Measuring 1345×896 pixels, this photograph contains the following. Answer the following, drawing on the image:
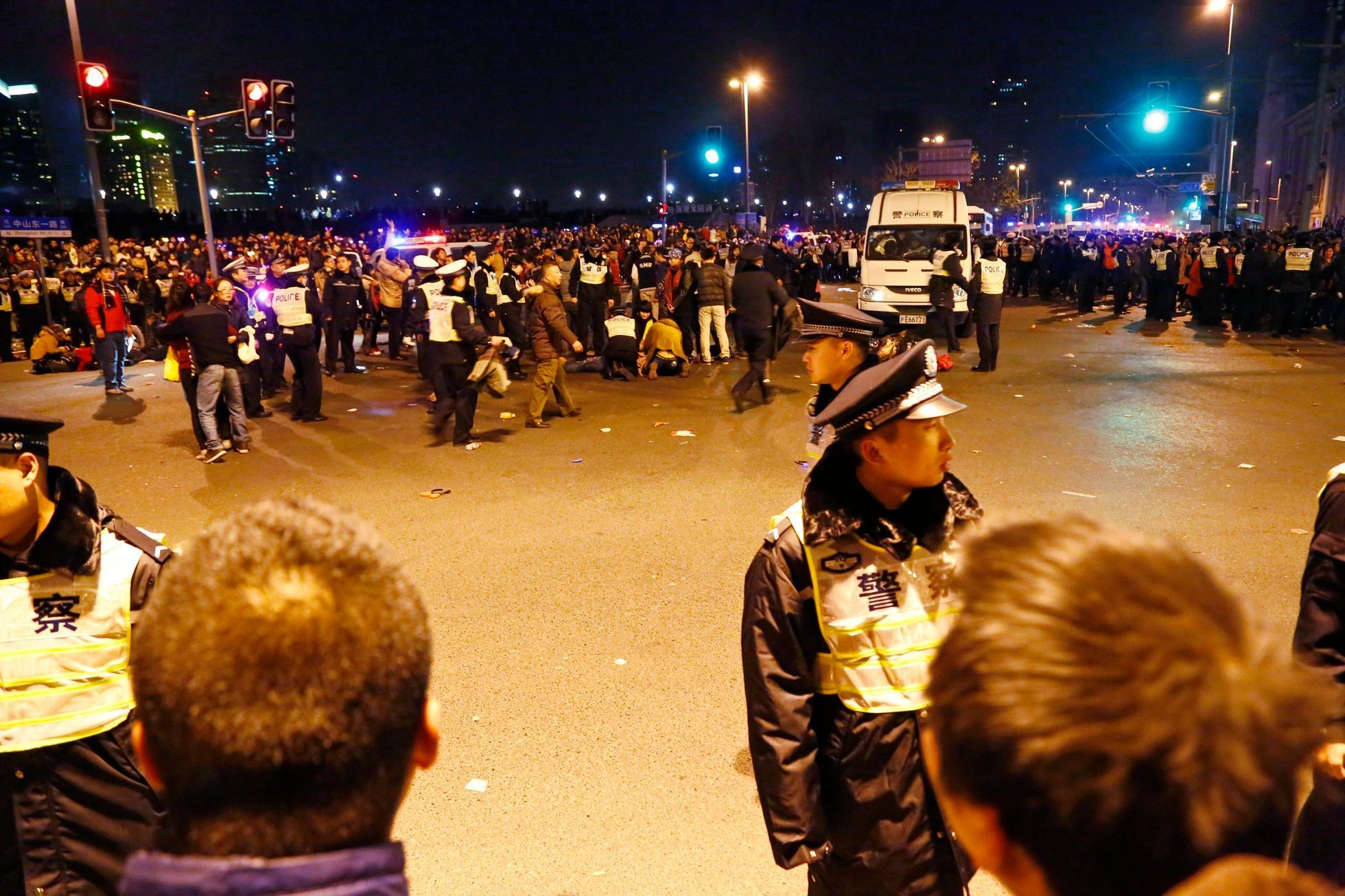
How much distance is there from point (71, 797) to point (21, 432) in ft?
3.06

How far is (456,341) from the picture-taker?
35.7 ft

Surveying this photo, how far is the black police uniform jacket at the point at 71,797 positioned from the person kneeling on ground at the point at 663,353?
1317 centimetres

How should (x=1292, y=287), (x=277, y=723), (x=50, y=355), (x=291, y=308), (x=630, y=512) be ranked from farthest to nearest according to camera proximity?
(x=1292, y=287) < (x=50, y=355) < (x=291, y=308) < (x=630, y=512) < (x=277, y=723)

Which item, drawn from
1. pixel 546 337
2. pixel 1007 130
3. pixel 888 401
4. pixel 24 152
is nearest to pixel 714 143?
pixel 546 337

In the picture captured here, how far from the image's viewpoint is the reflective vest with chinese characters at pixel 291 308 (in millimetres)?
12141

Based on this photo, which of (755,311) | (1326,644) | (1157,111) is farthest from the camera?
(1157,111)

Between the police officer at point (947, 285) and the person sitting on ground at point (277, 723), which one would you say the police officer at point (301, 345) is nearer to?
the police officer at point (947, 285)

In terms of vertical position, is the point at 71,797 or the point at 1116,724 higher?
the point at 1116,724

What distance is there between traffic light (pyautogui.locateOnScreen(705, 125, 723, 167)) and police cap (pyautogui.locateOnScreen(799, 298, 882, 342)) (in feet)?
98.1

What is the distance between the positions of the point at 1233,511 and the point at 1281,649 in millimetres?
7866

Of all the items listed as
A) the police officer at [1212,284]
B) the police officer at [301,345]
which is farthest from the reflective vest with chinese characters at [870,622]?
the police officer at [1212,284]

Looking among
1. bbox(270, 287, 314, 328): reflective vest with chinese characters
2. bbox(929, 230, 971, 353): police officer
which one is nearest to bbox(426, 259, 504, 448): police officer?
bbox(270, 287, 314, 328): reflective vest with chinese characters

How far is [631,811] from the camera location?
4.07m

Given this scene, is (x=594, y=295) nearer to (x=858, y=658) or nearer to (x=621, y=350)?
(x=621, y=350)
